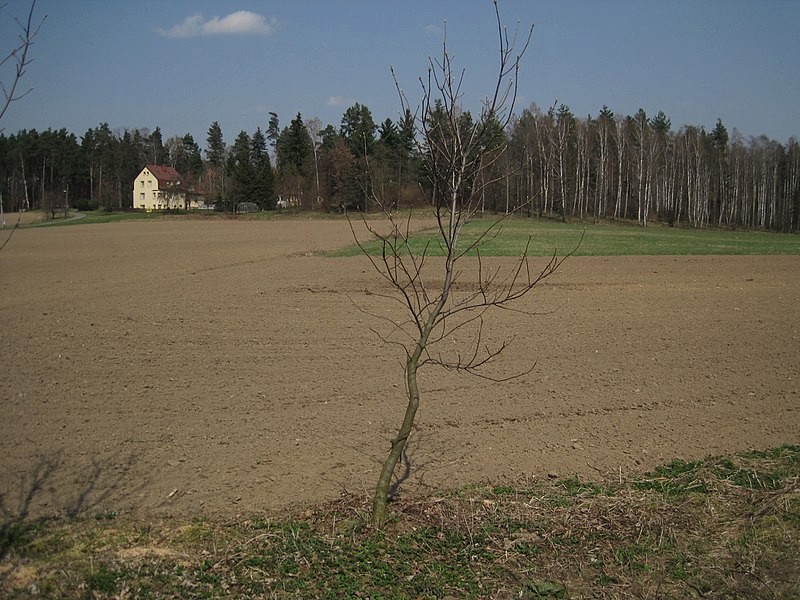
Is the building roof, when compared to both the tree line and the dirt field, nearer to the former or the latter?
the tree line

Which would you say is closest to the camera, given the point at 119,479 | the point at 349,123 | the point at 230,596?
the point at 230,596

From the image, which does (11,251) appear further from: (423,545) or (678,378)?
(423,545)

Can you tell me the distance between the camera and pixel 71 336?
14.6 meters

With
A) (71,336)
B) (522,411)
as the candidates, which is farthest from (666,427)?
(71,336)

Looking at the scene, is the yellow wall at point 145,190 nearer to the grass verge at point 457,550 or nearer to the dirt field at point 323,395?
the dirt field at point 323,395

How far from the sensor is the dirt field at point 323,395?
759 centimetres

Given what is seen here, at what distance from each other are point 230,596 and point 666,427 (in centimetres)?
646

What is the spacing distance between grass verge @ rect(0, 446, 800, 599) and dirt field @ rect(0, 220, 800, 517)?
895 mm

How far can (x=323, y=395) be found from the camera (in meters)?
10.7

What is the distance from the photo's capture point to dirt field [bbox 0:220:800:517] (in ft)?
24.9

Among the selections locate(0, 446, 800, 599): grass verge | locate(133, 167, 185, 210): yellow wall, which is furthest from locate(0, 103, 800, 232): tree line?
locate(0, 446, 800, 599): grass verge

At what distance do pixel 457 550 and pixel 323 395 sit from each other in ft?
18.4

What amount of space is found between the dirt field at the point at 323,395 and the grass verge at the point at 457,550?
895mm

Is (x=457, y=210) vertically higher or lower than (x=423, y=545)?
higher
